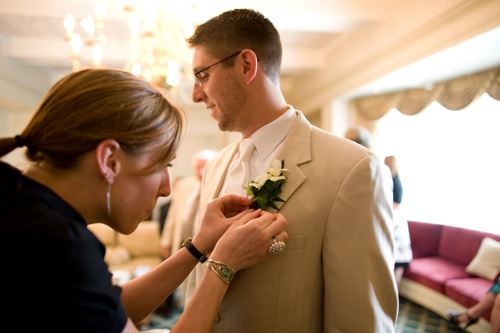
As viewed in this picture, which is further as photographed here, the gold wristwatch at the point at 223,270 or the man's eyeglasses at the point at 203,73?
the man's eyeglasses at the point at 203,73

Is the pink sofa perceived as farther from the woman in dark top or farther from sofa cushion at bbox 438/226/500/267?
the woman in dark top

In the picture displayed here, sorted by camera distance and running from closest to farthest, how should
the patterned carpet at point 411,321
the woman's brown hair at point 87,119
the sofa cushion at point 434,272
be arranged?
the woman's brown hair at point 87,119, the patterned carpet at point 411,321, the sofa cushion at point 434,272

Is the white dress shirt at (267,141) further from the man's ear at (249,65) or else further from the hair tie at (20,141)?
the hair tie at (20,141)

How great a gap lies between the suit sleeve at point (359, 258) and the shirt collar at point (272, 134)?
33cm

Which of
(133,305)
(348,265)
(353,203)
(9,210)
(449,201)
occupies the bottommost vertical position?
(449,201)

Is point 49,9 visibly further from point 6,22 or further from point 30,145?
point 30,145

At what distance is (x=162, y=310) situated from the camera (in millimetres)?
4426

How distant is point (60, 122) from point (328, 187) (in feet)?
2.65

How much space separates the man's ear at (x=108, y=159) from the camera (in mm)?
858

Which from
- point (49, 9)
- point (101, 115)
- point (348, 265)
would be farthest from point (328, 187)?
point (49, 9)

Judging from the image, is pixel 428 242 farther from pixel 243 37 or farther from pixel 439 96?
pixel 243 37

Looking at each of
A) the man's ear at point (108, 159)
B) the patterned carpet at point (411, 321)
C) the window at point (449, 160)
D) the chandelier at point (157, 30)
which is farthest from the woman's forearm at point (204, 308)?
the window at point (449, 160)

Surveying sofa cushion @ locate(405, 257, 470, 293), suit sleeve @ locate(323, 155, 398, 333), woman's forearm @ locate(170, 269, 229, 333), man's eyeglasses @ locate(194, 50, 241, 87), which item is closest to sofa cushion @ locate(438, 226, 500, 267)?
sofa cushion @ locate(405, 257, 470, 293)

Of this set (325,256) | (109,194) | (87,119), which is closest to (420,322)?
(325,256)
